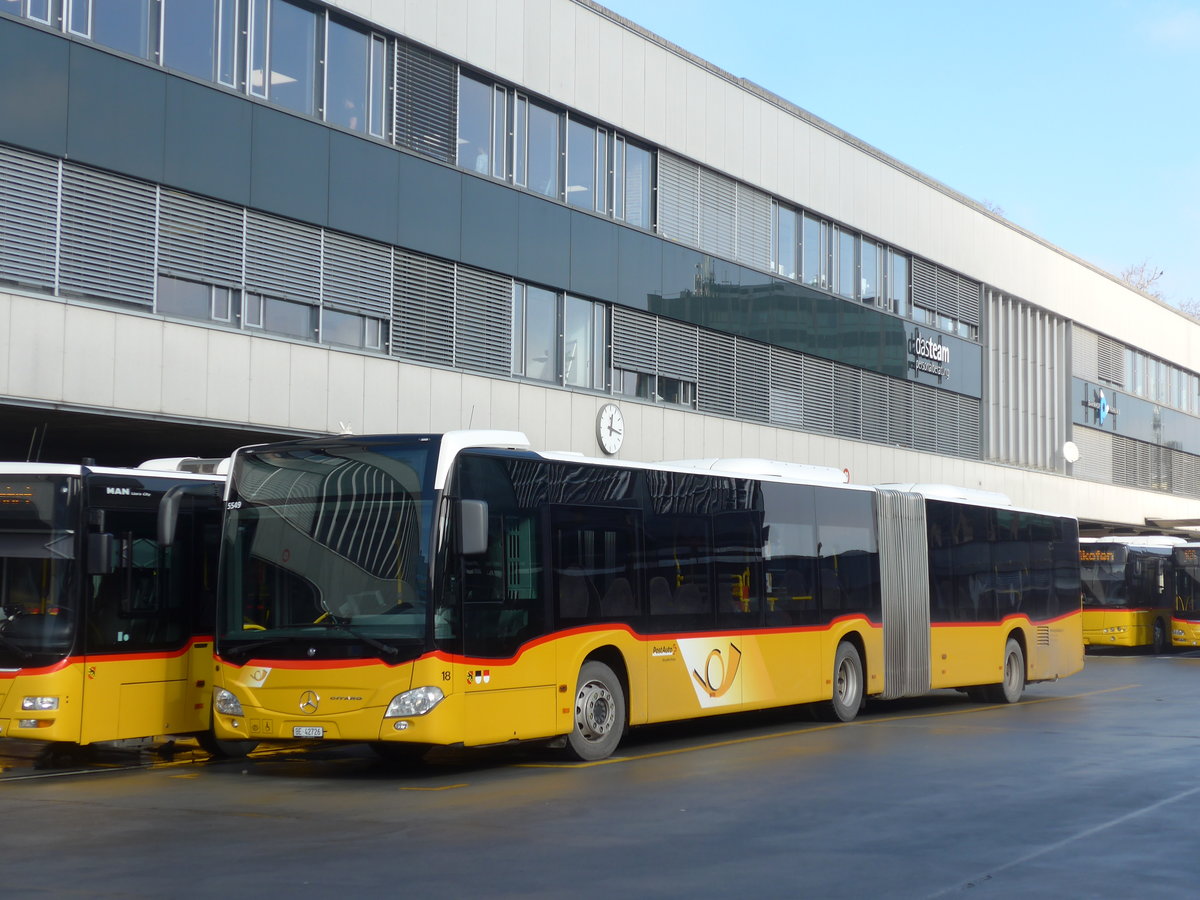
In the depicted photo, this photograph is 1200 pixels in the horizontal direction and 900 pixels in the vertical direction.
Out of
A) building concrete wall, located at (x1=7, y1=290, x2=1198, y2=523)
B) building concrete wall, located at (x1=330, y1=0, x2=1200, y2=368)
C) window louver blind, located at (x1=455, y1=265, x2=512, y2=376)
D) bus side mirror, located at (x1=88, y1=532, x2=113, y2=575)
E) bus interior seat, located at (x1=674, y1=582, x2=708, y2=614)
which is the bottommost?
bus interior seat, located at (x1=674, y1=582, x2=708, y2=614)

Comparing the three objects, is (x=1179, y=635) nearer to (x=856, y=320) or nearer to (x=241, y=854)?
(x=856, y=320)

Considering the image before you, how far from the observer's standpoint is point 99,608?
14297 millimetres

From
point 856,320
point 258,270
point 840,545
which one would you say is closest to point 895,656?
point 840,545

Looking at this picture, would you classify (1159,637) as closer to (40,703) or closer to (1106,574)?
(1106,574)

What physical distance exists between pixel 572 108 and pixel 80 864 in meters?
20.9

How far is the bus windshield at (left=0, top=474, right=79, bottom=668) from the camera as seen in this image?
13.9m

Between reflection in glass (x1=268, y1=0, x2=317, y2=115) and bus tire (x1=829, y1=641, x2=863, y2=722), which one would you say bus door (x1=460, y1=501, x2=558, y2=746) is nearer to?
bus tire (x1=829, y1=641, x2=863, y2=722)

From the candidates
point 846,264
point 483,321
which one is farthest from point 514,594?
point 846,264

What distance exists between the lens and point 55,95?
1886cm

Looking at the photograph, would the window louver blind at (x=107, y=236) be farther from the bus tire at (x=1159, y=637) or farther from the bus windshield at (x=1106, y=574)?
the bus tire at (x=1159, y=637)

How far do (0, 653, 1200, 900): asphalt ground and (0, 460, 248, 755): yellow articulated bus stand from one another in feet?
1.91

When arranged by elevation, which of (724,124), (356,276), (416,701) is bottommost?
(416,701)

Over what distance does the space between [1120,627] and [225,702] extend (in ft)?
105

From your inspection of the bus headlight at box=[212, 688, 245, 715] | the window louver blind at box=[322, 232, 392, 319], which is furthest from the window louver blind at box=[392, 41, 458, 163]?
→ the bus headlight at box=[212, 688, 245, 715]
